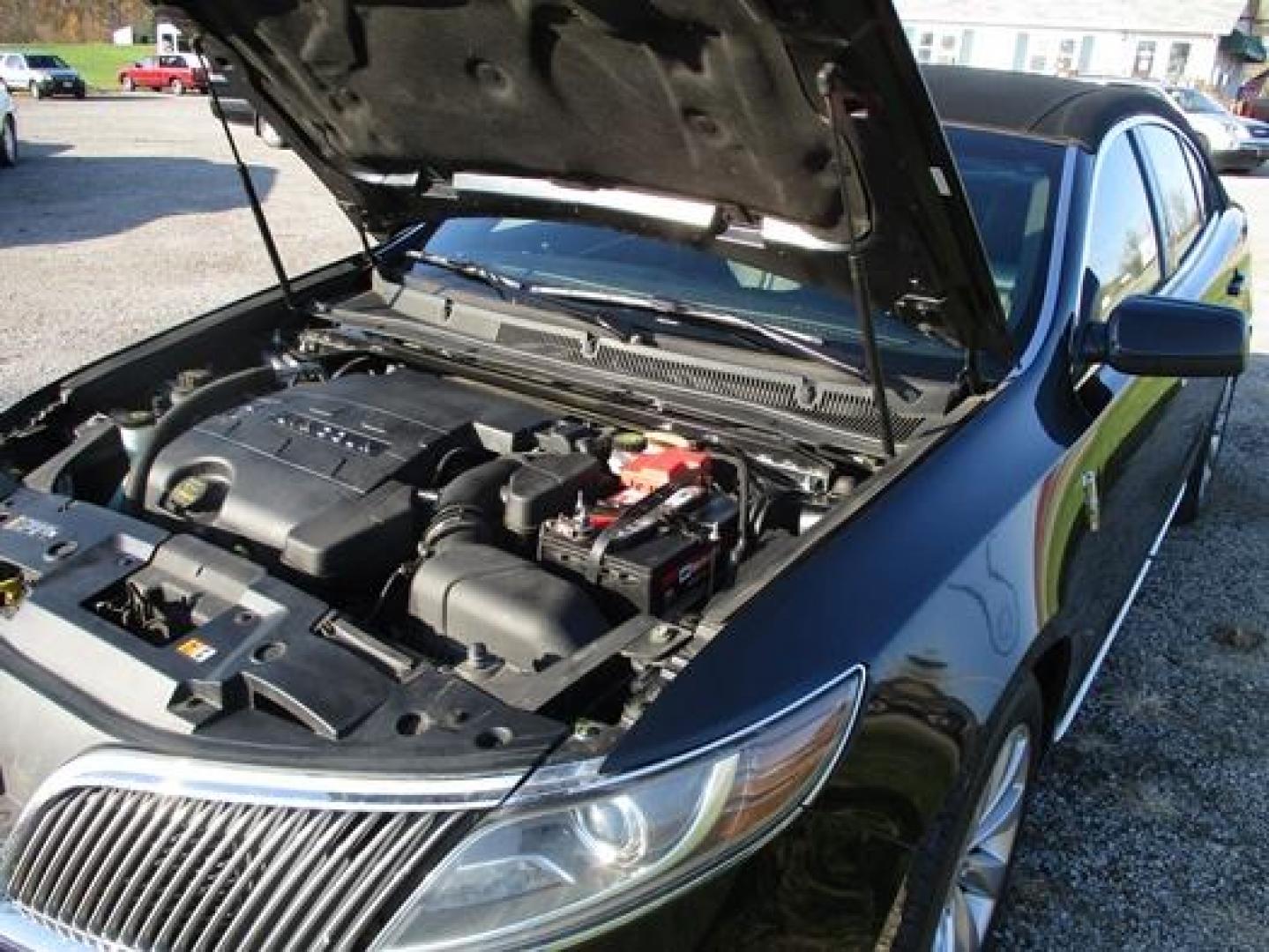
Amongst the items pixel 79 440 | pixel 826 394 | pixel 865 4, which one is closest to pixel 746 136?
pixel 865 4

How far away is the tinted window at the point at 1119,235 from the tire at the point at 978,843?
965 millimetres

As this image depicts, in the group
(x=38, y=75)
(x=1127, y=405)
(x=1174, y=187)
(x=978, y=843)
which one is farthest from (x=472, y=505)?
(x=38, y=75)

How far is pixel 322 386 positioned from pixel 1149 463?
215 centimetres

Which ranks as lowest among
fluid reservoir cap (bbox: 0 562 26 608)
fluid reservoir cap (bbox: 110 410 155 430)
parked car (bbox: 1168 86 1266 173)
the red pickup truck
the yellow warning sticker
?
the red pickup truck

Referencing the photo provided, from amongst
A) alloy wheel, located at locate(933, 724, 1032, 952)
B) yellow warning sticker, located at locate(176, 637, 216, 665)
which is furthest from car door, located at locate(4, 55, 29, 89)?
alloy wheel, located at locate(933, 724, 1032, 952)

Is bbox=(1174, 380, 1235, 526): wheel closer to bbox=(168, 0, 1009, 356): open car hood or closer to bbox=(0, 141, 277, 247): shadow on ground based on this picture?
bbox=(168, 0, 1009, 356): open car hood

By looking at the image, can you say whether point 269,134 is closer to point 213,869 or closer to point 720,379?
point 720,379

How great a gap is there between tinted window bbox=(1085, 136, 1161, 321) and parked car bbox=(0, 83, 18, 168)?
14576mm

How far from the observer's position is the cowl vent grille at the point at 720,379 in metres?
2.20

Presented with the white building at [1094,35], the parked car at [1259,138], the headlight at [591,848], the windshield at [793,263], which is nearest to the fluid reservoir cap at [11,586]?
the headlight at [591,848]

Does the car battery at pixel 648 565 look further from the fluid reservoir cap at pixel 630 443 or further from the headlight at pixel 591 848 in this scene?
the headlight at pixel 591 848

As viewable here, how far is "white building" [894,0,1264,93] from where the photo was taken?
32938 mm

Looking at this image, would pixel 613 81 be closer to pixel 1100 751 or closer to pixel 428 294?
pixel 428 294

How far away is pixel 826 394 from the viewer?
2.26 metres
